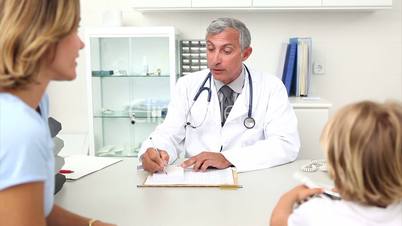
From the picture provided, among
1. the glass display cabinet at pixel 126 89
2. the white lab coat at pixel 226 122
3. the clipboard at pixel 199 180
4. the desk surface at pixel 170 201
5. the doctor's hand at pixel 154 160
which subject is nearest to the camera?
the desk surface at pixel 170 201

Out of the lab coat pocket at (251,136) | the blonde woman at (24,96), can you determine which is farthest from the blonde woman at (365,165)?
the lab coat pocket at (251,136)

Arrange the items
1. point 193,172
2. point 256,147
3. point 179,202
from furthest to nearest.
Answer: point 256,147 < point 193,172 < point 179,202

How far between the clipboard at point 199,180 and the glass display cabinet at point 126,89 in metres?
1.40

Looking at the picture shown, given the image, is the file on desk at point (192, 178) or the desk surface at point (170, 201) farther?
the file on desk at point (192, 178)

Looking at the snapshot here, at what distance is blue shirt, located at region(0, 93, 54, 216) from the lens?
2.49ft

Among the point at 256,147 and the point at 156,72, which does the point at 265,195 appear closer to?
the point at 256,147

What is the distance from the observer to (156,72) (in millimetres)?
2955

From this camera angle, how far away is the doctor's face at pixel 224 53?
1991mm

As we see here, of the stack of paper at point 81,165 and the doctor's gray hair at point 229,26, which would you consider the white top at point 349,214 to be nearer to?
the stack of paper at point 81,165

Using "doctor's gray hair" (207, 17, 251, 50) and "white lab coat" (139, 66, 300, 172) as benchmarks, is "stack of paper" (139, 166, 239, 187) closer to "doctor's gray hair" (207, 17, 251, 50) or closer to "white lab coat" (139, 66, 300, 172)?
"white lab coat" (139, 66, 300, 172)

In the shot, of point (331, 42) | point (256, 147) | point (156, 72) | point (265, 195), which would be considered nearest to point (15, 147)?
point (265, 195)

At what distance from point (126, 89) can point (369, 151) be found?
2433 millimetres

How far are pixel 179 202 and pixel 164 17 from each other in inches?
79.9

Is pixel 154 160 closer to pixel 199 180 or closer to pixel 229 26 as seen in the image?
pixel 199 180
